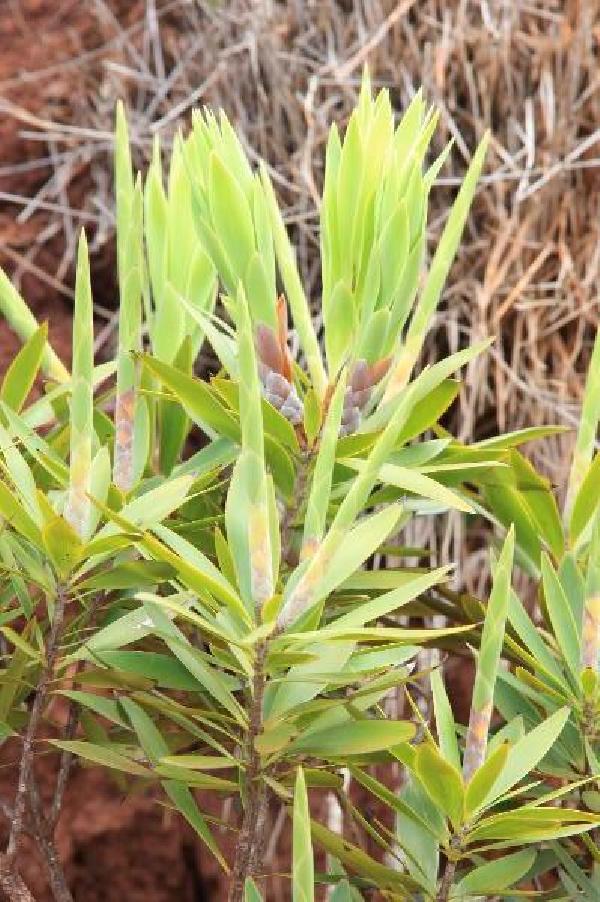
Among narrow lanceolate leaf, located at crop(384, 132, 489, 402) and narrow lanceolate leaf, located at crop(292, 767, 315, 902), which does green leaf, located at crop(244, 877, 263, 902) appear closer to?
narrow lanceolate leaf, located at crop(292, 767, 315, 902)

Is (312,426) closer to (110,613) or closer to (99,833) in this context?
(110,613)

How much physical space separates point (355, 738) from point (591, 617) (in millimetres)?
103

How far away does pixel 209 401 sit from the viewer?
0.45 meters

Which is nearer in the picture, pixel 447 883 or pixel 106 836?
pixel 447 883

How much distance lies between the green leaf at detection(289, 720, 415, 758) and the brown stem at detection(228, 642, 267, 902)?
0.02m

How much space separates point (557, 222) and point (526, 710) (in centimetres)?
68

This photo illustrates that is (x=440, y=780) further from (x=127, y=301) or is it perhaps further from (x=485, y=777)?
(x=127, y=301)

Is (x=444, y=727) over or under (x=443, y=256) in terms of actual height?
under

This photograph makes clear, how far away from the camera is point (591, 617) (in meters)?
0.45

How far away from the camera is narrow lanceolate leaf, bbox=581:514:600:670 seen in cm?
45

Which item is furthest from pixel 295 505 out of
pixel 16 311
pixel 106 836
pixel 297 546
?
pixel 106 836

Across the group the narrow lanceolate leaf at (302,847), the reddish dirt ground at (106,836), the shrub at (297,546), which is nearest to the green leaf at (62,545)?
the shrub at (297,546)

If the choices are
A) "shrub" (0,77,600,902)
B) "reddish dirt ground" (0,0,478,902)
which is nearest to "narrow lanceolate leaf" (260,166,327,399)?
"shrub" (0,77,600,902)

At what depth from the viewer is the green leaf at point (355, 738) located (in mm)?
393
